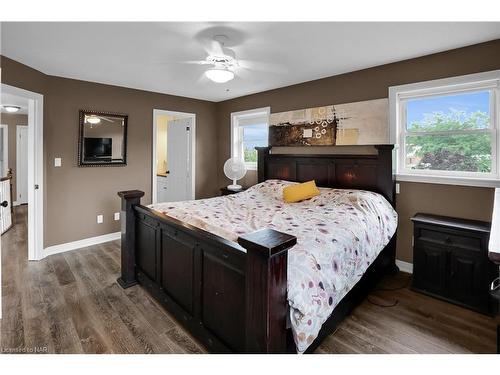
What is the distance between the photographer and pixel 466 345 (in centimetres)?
186

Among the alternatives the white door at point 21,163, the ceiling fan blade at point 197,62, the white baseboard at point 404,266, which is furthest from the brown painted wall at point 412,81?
the white door at point 21,163

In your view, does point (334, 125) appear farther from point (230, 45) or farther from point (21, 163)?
point (21, 163)

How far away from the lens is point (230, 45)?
8.36 ft

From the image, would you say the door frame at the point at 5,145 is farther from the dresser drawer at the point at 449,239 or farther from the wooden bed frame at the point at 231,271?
the dresser drawer at the point at 449,239

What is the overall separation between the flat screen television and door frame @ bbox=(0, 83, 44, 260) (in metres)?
0.57

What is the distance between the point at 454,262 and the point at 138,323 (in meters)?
2.72

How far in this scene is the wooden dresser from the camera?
2.26m

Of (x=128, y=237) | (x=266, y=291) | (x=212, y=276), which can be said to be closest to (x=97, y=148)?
(x=128, y=237)

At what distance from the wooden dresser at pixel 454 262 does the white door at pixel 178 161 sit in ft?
12.2

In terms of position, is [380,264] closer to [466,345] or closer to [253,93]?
[466,345]

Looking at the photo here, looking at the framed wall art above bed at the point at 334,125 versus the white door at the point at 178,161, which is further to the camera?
the white door at the point at 178,161

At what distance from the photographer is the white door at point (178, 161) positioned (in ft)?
16.5

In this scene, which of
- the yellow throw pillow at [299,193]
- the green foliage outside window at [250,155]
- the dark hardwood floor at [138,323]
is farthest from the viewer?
the green foliage outside window at [250,155]
